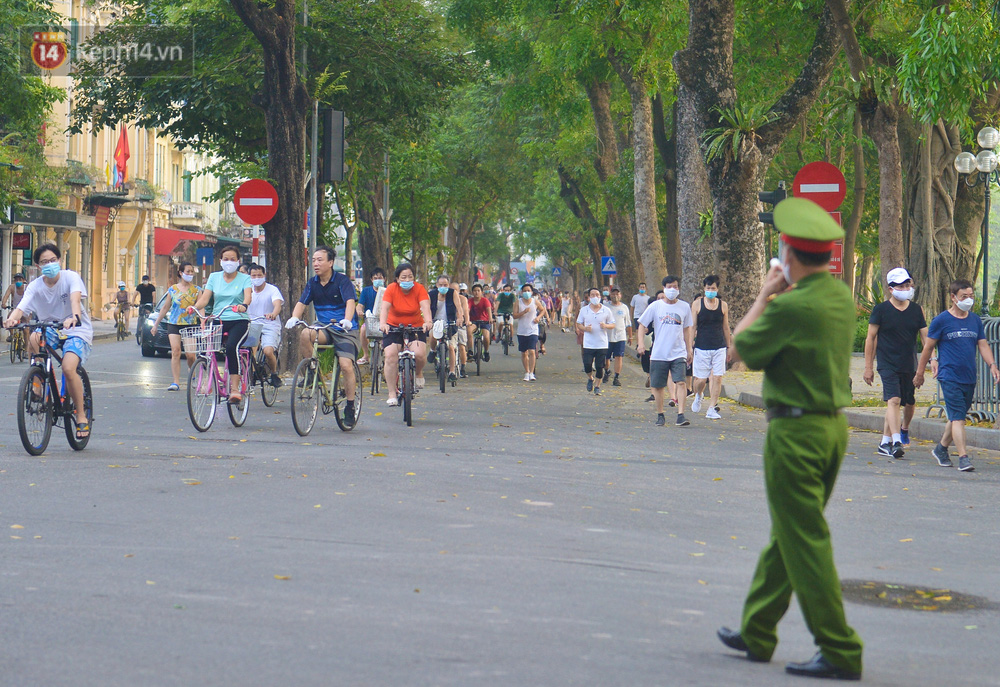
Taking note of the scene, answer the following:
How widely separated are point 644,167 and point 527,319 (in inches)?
369

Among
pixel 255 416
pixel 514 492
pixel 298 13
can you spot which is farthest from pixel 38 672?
pixel 298 13

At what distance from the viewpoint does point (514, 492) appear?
9172 millimetres

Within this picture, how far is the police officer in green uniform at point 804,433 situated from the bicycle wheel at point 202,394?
28.8ft

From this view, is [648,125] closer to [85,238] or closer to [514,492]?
[514,492]

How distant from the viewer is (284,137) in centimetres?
2209

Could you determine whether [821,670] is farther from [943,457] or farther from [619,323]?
[619,323]

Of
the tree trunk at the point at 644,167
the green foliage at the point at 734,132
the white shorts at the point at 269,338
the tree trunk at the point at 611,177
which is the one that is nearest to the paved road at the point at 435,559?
the white shorts at the point at 269,338

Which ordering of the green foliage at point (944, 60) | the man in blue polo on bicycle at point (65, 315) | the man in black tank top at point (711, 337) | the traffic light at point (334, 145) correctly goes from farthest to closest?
the traffic light at point (334, 145) < the man in black tank top at point (711, 337) < the green foliage at point (944, 60) < the man in blue polo on bicycle at point (65, 315)

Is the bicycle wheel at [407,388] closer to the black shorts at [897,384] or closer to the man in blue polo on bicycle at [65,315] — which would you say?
the man in blue polo on bicycle at [65,315]

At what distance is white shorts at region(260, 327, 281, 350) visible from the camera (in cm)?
1540

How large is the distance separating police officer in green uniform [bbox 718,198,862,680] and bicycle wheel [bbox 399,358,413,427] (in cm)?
940

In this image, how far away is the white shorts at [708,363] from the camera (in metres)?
16.4

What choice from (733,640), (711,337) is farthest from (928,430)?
(733,640)

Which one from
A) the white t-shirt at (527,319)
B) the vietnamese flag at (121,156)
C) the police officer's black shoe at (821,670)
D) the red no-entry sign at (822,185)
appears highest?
the vietnamese flag at (121,156)
